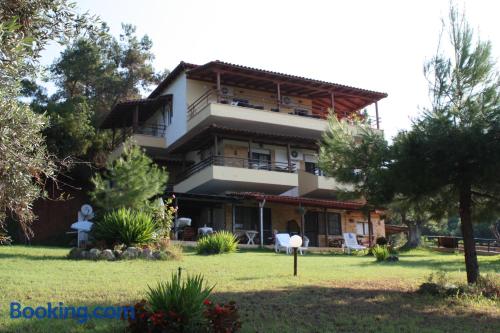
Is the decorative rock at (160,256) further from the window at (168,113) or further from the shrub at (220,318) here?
the window at (168,113)

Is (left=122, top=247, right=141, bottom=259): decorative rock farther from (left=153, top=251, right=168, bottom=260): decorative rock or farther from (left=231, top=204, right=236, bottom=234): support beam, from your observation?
(left=231, top=204, right=236, bottom=234): support beam

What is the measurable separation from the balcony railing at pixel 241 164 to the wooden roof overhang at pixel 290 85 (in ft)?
15.6

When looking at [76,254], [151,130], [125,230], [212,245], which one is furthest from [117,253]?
[151,130]

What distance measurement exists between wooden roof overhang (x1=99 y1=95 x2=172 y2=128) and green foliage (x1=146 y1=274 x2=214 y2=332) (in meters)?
26.0

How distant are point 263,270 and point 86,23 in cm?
824

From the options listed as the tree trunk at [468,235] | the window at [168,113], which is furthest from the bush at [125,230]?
the window at [168,113]

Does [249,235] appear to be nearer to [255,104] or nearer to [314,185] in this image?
[314,185]

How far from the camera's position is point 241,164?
30.2 metres

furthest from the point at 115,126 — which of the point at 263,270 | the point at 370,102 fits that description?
the point at 263,270

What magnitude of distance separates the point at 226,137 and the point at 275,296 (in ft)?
66.2

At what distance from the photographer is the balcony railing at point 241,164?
29192 millimetres

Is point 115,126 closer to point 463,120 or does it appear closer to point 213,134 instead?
point 213,134

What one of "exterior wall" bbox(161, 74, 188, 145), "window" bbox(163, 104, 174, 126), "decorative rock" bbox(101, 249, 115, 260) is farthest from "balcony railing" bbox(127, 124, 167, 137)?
"decorative rock" bbox(101, 249, 115, 260)

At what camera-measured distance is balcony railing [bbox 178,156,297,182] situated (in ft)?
95.8
